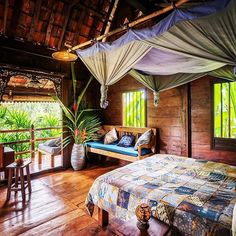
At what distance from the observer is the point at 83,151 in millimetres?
4172

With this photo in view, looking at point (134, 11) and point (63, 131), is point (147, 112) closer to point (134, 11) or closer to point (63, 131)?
point (63, 131)

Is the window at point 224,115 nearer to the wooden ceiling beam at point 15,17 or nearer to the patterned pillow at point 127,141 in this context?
the patterned pillow at point 127,141

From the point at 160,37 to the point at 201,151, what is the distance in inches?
92.6

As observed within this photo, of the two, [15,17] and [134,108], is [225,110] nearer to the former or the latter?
[134,108]

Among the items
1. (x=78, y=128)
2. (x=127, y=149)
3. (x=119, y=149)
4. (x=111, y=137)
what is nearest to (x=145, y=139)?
(x=127, y=149)

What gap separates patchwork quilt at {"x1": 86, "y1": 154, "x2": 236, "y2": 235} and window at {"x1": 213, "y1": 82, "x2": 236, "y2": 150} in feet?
2.22

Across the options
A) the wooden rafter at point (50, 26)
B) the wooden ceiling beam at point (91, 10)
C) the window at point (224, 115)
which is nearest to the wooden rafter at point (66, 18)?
the wooden ceiling beam at point (91, 10)

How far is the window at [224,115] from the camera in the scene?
297 centimetres

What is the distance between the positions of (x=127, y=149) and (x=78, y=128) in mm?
1283

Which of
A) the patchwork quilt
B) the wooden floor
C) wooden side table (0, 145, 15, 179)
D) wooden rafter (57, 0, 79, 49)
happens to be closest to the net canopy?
the patchwork quilt

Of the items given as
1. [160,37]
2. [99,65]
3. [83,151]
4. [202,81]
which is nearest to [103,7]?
[99,65]

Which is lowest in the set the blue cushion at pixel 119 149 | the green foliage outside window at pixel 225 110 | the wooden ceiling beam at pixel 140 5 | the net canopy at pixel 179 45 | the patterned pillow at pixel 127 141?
the blue cushion at pixel 119 149

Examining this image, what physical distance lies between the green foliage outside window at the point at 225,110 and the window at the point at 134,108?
146 cm

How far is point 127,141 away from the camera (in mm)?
3998
